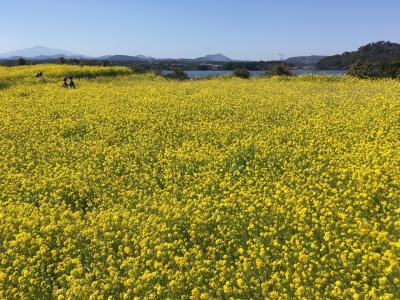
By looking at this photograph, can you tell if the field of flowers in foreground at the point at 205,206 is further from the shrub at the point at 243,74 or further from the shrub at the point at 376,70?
the shrub at the point at 243,74

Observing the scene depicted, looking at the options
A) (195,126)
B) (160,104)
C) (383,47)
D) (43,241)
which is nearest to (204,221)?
(43,241)

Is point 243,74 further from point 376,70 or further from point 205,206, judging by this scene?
point 205,206

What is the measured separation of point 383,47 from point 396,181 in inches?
2722

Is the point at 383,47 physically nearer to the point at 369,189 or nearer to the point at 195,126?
the point at 195,126

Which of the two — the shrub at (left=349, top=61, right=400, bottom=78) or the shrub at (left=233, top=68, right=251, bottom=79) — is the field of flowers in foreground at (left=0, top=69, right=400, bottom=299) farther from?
the shrub at (left=233, top=68, right=251, bottom=79)

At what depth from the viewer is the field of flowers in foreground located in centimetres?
572

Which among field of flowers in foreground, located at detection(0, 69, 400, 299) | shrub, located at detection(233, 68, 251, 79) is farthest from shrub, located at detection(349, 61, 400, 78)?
field of flowers in foreground, located at detection(0, 69, 400, 299)

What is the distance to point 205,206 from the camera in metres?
8.11

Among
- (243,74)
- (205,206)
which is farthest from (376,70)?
(205,206)

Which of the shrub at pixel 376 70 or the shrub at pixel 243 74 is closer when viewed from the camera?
the shrub at pixel 376 70

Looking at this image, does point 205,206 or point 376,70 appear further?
point 376,70

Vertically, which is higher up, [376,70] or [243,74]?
[376,70]

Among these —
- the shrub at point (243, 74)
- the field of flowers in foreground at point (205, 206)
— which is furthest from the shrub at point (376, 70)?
the field of flowers in foreground at point (205, 206)

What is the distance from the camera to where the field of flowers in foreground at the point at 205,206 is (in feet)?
18.8
